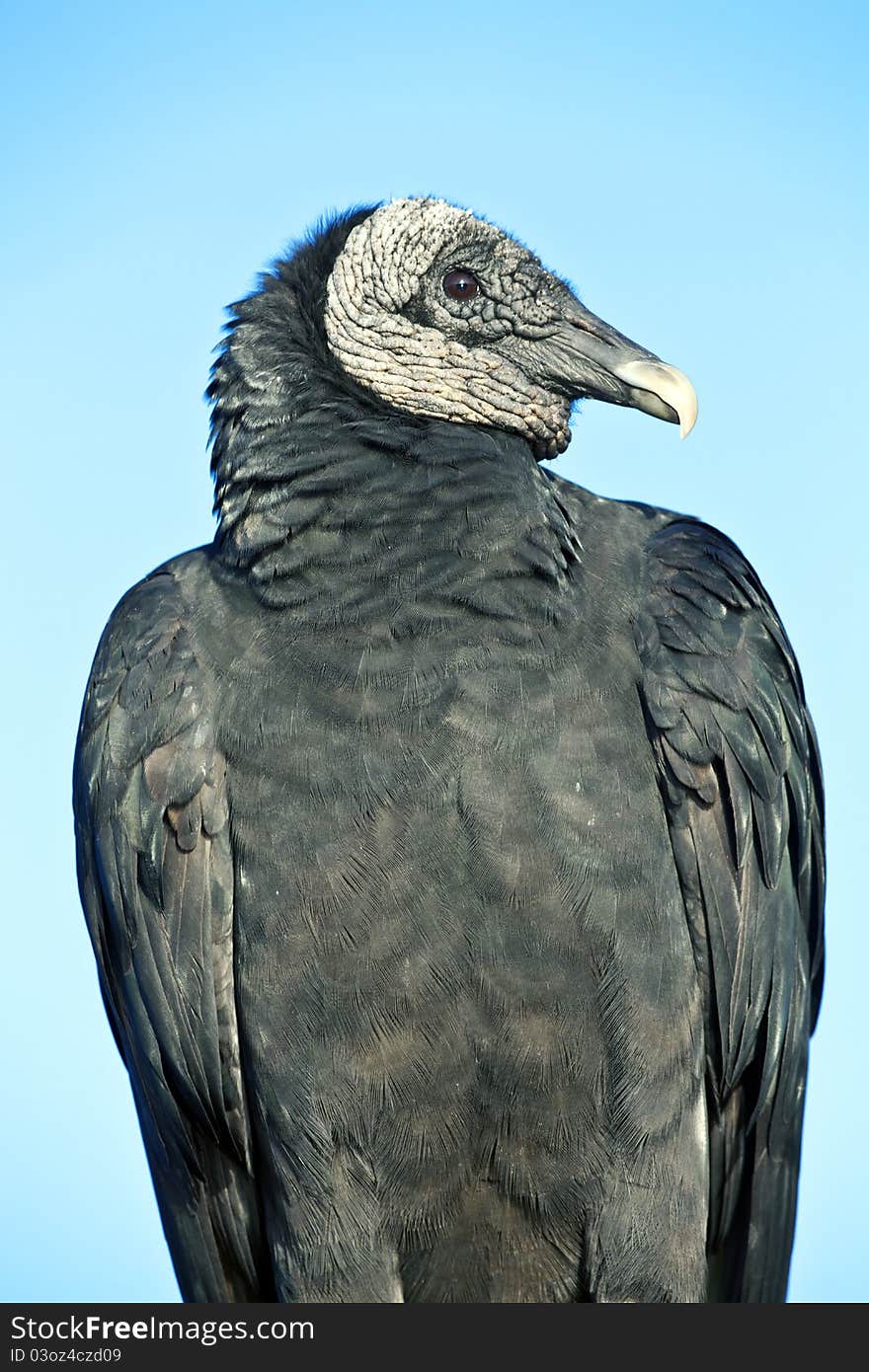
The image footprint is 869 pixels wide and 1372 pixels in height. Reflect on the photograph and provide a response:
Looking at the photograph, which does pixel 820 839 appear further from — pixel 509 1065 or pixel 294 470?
pixel 294 470

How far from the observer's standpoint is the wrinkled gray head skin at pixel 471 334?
4832 millimetres

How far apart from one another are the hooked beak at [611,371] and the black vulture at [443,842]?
12mm

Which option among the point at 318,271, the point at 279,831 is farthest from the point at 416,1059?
the point at 318,271

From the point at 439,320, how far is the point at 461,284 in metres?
0.13

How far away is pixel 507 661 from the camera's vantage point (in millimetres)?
4465

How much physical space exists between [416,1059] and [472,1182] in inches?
14.6

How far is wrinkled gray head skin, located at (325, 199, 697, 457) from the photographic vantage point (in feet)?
15.9

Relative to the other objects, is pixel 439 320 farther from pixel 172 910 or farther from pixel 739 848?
pixel 172 910

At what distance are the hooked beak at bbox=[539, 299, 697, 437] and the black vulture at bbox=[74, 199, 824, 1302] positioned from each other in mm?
12

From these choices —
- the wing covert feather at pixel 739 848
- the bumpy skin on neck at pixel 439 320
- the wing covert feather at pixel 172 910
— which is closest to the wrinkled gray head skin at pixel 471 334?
the bumpy skin on neck at pixel 439 320

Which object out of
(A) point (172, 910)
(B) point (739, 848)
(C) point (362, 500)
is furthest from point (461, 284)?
(A) point (172, 910)

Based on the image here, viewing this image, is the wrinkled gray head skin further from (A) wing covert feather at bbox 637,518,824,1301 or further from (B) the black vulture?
(A) wing covert feather at bbox 637,518,824,1301

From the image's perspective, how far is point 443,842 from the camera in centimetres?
439

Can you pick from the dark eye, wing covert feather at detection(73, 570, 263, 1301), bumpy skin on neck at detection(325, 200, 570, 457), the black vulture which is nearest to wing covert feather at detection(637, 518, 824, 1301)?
the black vulture
